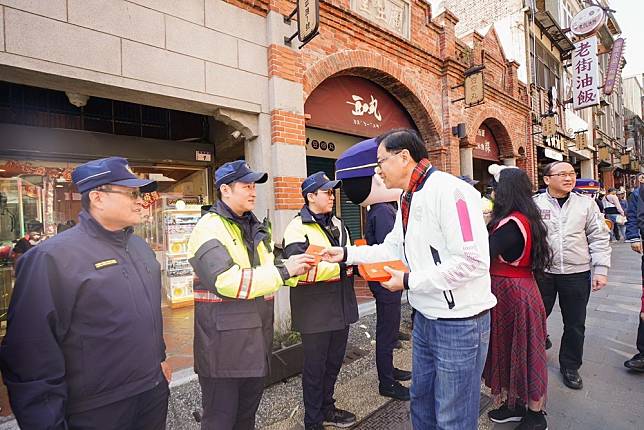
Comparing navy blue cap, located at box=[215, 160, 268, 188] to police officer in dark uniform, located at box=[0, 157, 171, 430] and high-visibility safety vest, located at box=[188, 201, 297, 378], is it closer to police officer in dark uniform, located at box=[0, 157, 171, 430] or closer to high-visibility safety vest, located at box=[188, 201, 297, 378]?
high-visibility safety vest, located at box=[188, 201, 297, 378]

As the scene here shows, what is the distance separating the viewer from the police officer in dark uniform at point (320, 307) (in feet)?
8.83

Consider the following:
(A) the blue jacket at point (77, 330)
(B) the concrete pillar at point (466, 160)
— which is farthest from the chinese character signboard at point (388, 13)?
(A) the blue jacket at point (77, 330)

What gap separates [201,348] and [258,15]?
15.0 feet

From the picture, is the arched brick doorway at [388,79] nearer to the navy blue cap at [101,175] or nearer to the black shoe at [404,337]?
the black shoe at [404,337]

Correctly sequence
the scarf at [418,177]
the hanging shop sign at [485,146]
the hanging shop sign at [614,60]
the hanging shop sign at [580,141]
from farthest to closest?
the hanging shop sign at [614,60]
the hanging shop sign at [580,141]
the hanging shop sign at [485,146]
the scarf at [418,177]

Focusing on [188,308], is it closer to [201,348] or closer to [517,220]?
[201,348]

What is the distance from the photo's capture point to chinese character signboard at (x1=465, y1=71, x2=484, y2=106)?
8164 millimetres

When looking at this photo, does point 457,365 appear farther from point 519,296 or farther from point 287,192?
point 287,192

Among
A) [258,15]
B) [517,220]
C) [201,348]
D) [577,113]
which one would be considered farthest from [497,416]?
[577,113]

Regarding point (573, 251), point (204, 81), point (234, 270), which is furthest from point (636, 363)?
point (204, 81)

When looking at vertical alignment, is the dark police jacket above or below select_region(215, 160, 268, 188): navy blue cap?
below

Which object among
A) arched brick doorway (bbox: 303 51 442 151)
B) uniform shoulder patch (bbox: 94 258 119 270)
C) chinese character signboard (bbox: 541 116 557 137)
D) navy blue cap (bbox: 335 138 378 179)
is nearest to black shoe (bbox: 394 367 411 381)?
navy blue cap (bbox: 335 138 378 179)

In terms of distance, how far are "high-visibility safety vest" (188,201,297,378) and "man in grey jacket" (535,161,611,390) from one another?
2.82 m

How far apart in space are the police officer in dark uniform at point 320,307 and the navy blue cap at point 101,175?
1294mm
